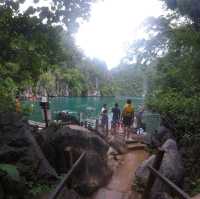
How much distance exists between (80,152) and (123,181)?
1433 millimetres

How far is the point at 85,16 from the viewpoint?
894 cm

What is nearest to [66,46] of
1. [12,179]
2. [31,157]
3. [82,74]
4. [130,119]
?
[130,119]

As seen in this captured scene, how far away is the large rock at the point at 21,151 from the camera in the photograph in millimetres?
6633

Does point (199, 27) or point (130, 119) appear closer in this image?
point (199, 27)

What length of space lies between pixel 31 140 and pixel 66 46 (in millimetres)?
4358

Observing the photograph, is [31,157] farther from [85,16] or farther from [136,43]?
[136,43]

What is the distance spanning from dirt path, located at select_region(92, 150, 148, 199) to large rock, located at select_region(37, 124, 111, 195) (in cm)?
22

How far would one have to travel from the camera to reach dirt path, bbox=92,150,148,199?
24.2 feet

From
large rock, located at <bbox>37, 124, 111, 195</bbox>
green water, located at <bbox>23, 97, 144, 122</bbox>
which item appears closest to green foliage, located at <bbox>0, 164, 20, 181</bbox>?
large rock, located at <bbox>37, 124, 111, 195</bbox>

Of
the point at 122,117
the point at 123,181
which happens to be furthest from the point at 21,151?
the point at 122,117

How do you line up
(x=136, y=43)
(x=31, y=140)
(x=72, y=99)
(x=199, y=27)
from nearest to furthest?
1. (x=31, y=140)
2. (x=199, y=27)
3. (x=136, y=43)
4. (x=72, y=99)

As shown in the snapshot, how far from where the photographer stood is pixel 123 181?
8.37 meters

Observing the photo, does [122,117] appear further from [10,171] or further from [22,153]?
[10,171]

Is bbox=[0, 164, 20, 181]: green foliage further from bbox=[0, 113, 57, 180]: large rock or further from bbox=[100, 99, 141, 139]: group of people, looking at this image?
bbox=[100, 99, 141, 139]: group of people
